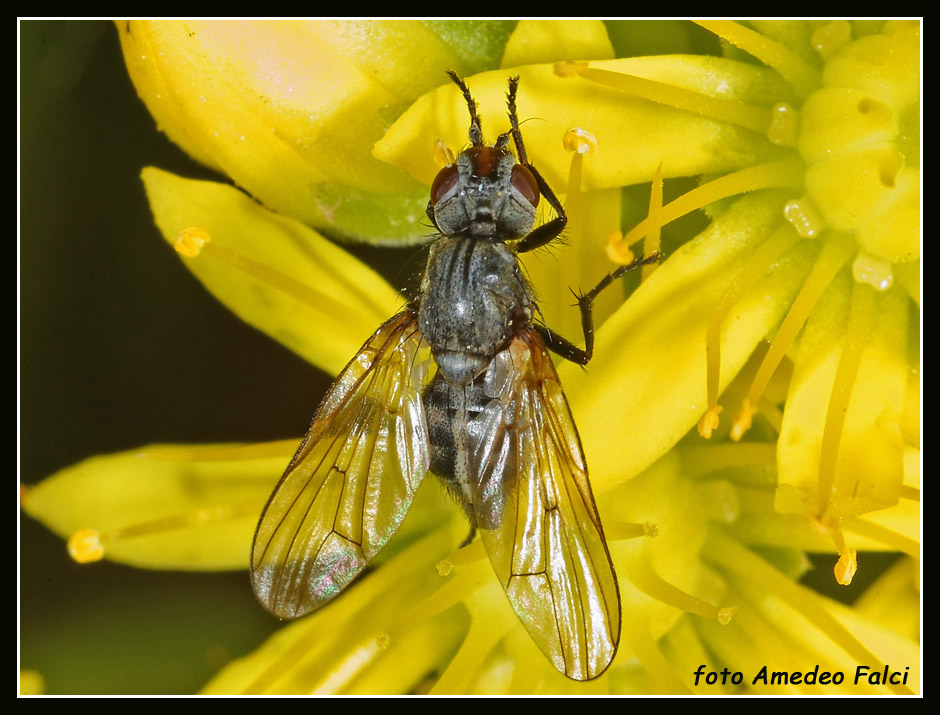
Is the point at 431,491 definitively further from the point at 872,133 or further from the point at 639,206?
the point at 872,133

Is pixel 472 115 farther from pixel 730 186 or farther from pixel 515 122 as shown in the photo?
pixel 730 186

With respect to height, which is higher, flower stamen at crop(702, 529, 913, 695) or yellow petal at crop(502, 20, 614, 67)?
yellow petal at crop(502, 20, 614, 67)

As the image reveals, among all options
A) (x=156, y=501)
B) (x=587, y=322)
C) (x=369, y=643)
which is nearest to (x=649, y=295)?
(x=587, y=322)

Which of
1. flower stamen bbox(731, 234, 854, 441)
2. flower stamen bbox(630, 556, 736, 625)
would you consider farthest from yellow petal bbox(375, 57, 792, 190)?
flower stamen bbox(630, 556, 736, 625)

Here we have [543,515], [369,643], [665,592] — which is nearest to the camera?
[543,515]

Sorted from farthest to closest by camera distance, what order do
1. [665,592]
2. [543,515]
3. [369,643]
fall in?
[369,643], [665,592], [543,515]

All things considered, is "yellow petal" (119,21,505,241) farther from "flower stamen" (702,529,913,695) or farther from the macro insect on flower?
"flower stamen" (702,529,913,695)

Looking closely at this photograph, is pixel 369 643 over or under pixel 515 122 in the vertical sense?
under
